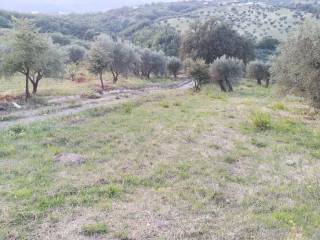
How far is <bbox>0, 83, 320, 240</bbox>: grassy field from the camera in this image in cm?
1192

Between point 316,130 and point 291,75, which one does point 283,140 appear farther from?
point 291,75

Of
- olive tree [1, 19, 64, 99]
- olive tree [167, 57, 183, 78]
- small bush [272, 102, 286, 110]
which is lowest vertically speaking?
olive tree [167, 57, 183, 78]

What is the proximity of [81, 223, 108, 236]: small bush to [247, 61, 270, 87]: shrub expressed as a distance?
69.0 meters

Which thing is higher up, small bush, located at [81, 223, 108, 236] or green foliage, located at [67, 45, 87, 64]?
small bush, located at [81, 223, 108, 236]

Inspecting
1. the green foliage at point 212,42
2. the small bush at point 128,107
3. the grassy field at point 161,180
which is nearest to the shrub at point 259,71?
the green foliage at point 212,42

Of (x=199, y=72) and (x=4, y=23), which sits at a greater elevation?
(x=4, y=23)

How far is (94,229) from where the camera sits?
38.4ft

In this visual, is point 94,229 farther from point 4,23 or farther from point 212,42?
point 4,23

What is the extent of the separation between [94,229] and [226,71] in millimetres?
51428

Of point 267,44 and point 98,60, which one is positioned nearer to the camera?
point 98,60

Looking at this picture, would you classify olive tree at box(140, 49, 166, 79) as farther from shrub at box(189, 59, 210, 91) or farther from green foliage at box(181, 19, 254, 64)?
shrub at box(189, 59, 210, 91)

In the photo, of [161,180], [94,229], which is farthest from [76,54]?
[94,229]

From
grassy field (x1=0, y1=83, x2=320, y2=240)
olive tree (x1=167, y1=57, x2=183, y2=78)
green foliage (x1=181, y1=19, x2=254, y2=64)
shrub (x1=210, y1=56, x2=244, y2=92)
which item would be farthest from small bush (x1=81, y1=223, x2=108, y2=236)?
olive tree (x1=167, y1=57, x2=183, y2=78)

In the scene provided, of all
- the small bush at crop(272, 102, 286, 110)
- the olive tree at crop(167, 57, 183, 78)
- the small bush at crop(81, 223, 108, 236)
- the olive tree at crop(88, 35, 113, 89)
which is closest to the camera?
the small bush at crop(81, 223, 108, 236)
